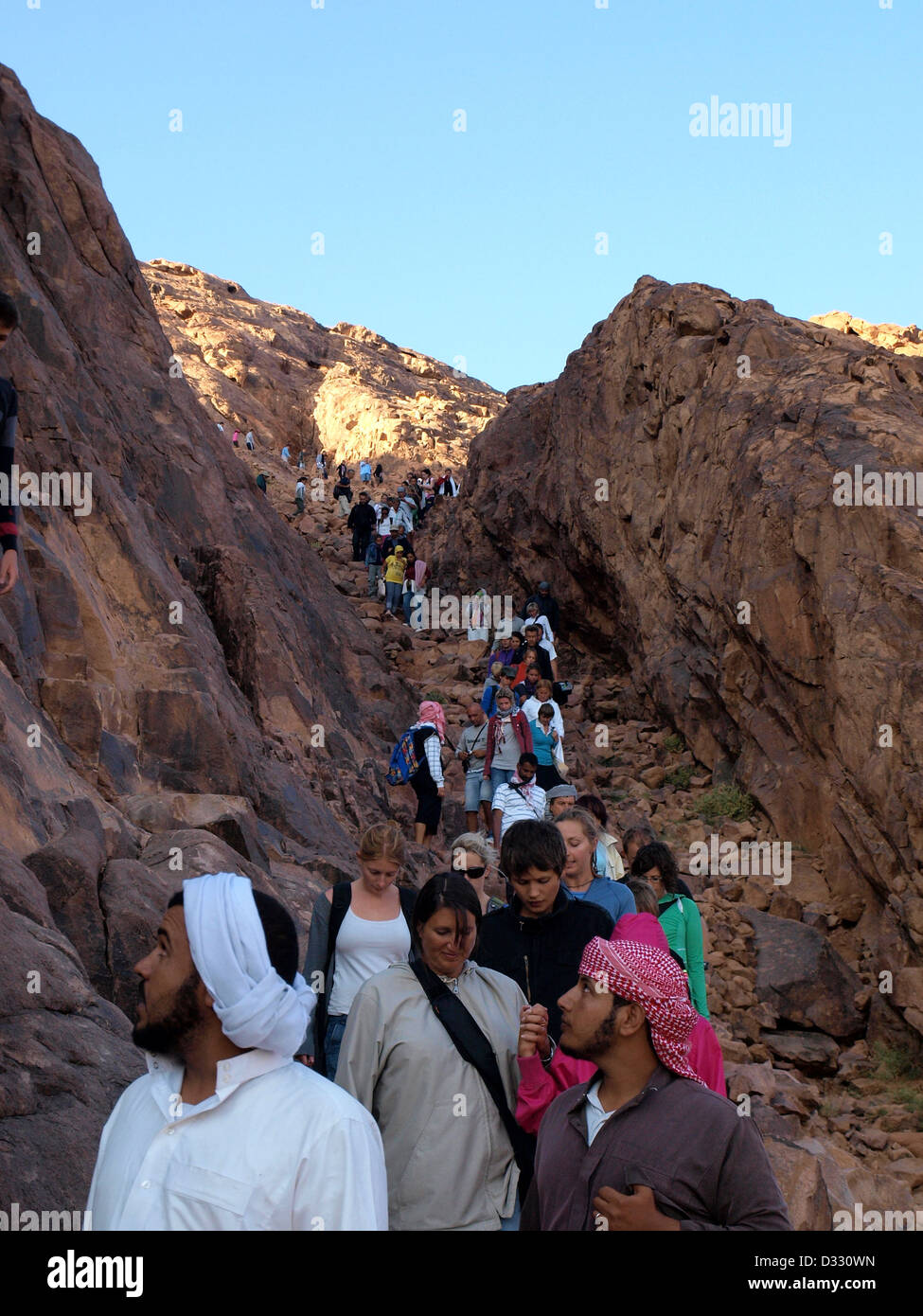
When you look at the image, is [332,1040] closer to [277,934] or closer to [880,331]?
[277,934]

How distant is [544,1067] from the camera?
12.9 feet

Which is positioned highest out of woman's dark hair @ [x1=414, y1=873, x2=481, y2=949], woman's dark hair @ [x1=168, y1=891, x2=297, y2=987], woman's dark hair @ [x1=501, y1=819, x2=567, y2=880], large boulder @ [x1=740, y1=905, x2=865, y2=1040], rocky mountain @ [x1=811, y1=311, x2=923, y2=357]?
rocky mountain @ [x1=811, y1=311, x2=923, y2=357]

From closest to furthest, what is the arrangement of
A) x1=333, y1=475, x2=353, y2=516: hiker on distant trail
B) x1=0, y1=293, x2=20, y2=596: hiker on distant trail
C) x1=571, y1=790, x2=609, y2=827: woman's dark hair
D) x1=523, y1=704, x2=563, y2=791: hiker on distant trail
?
1. x1=0, y1=293, x2=20, y2=596: hiker on distant trail
2. x1=571, y1=790, x2=609, y2=827: woman's dark hair
3. x1=523, y1=704, x2=563, y2=791: hiker on distant trail
4. x1=333, y1=475, x2=353, y2=516: hiker on distant trail

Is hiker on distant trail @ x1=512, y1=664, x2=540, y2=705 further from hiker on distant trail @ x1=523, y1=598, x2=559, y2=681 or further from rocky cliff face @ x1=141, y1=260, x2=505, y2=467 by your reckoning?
rocky cliff face @ x1=141, y1=260, x2=505, y2=467

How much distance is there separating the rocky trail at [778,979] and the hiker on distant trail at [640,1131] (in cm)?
315

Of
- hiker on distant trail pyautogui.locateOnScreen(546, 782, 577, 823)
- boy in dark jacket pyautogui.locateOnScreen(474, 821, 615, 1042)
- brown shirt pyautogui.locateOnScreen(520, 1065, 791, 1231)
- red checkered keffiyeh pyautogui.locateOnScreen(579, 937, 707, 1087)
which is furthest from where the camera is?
hiker on distant trail pyautogui.locateOnScreen(546, 782, 577, 823)

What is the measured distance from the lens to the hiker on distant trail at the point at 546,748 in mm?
12789

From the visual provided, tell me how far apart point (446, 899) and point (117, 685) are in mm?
7685

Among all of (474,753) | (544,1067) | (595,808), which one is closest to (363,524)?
(474,753)

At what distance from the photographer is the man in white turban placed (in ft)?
7.84

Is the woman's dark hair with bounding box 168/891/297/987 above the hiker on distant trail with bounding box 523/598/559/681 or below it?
below

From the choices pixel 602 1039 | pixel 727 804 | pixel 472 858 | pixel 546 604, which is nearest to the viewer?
pixel 602 1039

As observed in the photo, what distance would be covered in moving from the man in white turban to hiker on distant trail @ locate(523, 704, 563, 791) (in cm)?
1010

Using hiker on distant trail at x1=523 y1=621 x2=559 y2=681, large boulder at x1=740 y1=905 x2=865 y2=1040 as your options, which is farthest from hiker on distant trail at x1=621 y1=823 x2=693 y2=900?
hiker on distant trail at x1=523 y1=621 x2=559 y2=681
